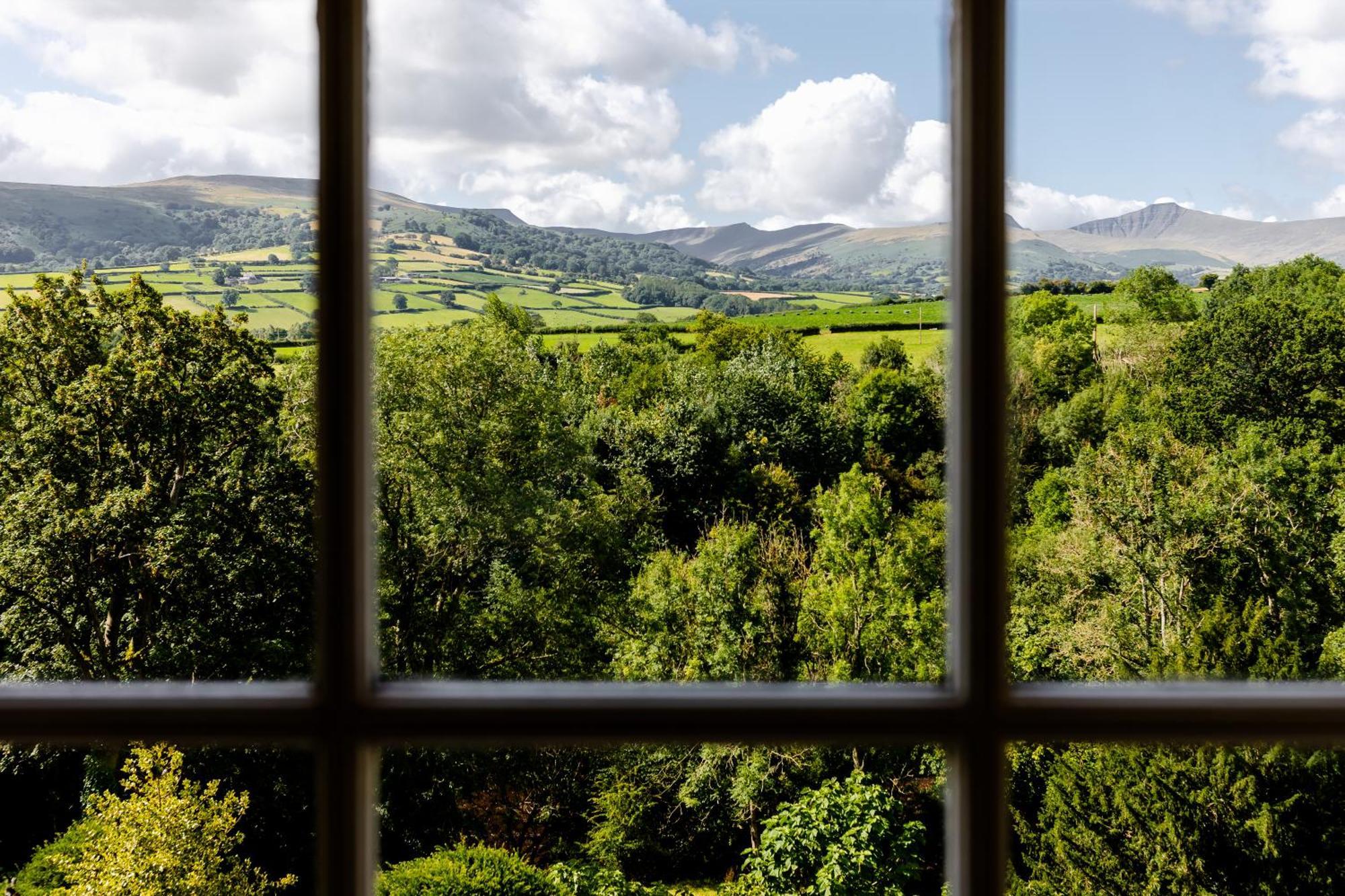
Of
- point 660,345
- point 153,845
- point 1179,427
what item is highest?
point 660,345

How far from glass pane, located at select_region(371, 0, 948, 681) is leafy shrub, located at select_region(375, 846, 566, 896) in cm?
139

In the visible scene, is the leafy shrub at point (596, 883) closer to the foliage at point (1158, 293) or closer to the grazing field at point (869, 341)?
the grazing field at point (869, 341)

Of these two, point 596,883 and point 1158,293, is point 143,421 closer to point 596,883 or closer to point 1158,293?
point 596,883

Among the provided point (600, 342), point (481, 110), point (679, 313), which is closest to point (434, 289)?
point (600, 342)

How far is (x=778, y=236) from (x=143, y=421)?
6039 mm

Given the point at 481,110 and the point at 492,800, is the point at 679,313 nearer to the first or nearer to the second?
the point at 481,110

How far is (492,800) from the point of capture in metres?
7.76

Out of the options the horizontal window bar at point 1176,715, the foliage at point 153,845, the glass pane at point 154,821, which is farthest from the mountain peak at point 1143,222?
the horizontal window bar at point 1176,715

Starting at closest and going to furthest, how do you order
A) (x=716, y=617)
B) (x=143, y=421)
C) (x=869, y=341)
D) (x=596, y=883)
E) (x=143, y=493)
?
(x=596, y=883) < (x=143, y=421) < (x=143, y=493) < (x=716, y=617) < (x=869, y=341)

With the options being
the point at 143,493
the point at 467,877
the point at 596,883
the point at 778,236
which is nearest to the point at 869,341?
the point at 778,236

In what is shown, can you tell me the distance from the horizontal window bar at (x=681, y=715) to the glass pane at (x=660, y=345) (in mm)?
6431

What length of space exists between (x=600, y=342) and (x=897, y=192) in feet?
11.6

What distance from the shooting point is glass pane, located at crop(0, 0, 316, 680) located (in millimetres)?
6902

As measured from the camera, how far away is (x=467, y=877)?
605cm
